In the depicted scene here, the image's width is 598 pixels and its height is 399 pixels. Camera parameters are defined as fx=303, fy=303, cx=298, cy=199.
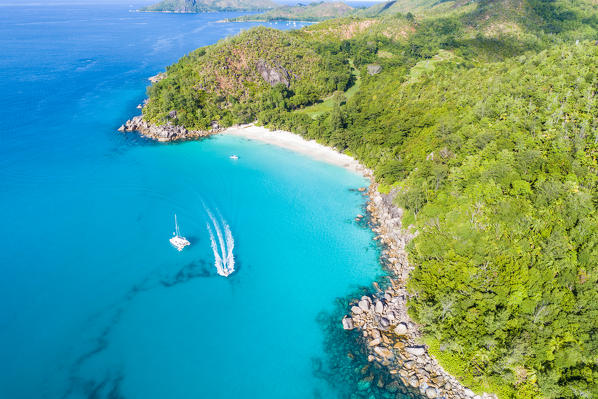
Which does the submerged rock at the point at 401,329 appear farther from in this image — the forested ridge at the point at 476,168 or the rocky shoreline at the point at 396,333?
the forested ridge at the point at 476,168

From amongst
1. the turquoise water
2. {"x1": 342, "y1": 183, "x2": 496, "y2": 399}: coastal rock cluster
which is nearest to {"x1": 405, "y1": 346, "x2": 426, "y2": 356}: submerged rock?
{"x1": 342, "y1": 183, "x2": 496, "y2": 399}: coastal rock cluster

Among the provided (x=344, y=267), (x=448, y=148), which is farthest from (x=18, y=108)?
(x=448, y=148)

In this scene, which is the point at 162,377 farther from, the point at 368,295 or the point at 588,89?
the point at 588,89

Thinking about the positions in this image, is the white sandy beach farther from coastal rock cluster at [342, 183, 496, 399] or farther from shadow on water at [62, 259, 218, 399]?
shadow on water at [62, 259, 218, 399]

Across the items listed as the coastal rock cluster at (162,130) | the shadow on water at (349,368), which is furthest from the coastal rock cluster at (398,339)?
the coastal rock cluster at (162,130)

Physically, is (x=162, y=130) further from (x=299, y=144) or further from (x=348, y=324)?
(x=348, y=324)

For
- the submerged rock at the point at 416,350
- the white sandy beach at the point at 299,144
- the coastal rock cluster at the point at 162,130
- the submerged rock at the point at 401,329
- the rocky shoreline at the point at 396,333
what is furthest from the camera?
the coastal rock cluster at the point at 162,130

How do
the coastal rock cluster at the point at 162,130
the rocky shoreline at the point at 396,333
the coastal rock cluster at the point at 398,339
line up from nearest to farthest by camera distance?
the coastal rock cluster at the point at 398,339, the rocky shoreline at the point at 396,333, the coastal rock cluster at the point at 162,130
